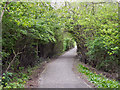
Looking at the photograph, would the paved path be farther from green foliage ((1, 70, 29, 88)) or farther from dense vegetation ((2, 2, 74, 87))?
dense vegetation ((2, 2, 74, 87))

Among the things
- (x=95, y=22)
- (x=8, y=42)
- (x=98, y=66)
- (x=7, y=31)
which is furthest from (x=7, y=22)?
(x=98, y=66)

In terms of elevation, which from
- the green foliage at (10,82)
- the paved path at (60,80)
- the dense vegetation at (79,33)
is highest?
the dense vegetation at (79,33)

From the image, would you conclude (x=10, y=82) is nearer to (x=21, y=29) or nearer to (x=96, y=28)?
(x=21, y=29)

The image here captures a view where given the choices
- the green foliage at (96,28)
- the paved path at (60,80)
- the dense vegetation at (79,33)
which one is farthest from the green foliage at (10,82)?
the green foliage at (96,28)

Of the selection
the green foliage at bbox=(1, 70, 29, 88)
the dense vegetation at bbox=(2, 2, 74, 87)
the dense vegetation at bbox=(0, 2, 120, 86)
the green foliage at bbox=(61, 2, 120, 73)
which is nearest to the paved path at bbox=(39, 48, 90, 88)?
the green foliage at bbox=(1, 70, 29, 88)

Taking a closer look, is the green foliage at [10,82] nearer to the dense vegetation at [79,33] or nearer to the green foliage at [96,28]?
the dense vegetation at [79,33]

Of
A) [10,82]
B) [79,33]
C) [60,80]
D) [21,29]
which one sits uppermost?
[21,29]

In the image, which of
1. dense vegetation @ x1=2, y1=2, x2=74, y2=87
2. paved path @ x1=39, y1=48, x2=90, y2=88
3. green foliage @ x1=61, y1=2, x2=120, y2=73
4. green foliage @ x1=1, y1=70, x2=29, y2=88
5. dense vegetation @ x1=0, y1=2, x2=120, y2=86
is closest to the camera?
green foliage @ x1=1, y1=70, x2=29, y2=88

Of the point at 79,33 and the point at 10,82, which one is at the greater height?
the point at 79,33

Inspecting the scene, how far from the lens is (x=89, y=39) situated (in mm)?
14203

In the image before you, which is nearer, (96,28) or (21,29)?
(21,29)

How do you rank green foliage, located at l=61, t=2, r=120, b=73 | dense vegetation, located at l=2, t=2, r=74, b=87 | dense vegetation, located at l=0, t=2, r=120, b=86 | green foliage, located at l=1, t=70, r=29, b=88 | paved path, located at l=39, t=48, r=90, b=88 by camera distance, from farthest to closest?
green foliage, located at l=61, t=2, r=120, b=73 < dense vegetation, located at l=0, t=2, r=120, b=86 < paved path, located at l=39, t=48, r=90, b=88 < dense vegetation, located at l=2, t=2, r=74, b=87 < green foliage, located at l=1, t=70, r=29, b=88

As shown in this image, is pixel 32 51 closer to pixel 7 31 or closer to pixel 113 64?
pixel 7 31

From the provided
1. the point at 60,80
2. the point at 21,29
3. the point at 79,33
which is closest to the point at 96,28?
the point at 79,33
